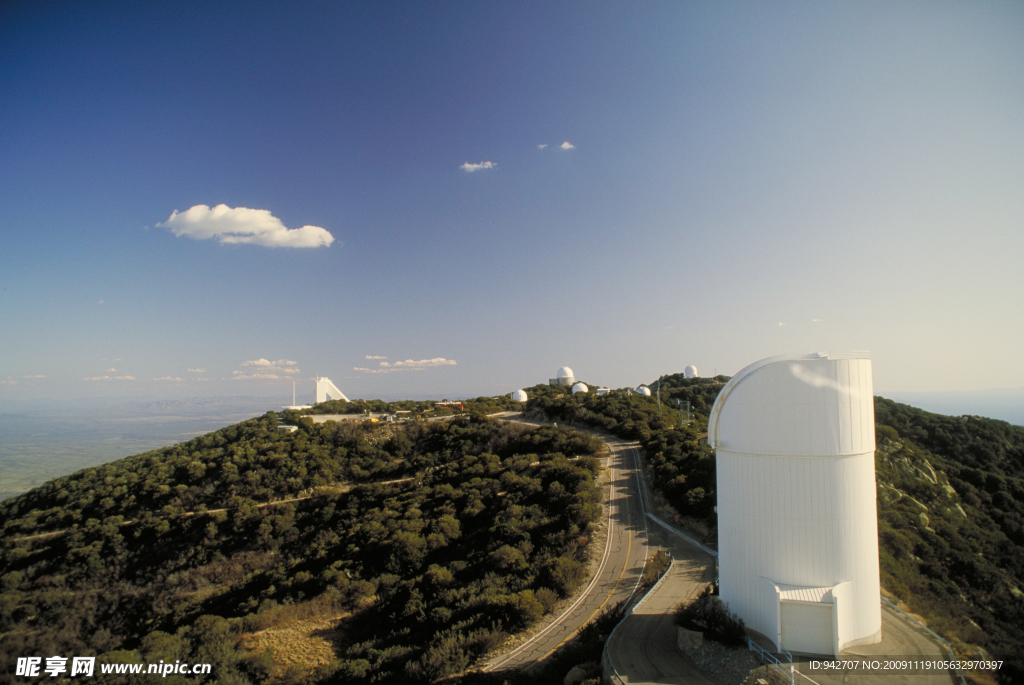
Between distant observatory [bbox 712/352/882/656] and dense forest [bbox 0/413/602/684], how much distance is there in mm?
5874

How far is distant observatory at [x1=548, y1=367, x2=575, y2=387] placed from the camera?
4781 centimetres

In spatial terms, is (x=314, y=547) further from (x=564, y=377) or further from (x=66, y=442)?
(x=66, y=442)

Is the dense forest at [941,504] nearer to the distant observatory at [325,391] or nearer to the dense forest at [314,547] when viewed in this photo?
the dense forest at [314,547]

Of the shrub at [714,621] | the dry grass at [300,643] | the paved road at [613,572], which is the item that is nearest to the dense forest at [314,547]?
the dry grass at [300,643]

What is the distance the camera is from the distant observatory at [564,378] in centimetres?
4781

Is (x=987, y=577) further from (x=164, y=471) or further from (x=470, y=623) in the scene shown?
(x=164, y=471)

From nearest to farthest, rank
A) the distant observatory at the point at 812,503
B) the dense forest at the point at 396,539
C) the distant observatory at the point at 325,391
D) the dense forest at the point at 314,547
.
Answer: 1. the distant observatory at the point at 812,503
2. the dense forest at the point at 396,539
3. the dense forest at the point at 314,547
4. the distant observatory at the point at 325,391

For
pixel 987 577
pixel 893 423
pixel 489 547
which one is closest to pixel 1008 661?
pixel 987 577

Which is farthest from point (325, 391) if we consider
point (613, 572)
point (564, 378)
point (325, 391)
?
point (613, 572)

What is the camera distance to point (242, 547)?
19.4 metres

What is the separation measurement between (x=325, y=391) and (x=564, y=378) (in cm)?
2572

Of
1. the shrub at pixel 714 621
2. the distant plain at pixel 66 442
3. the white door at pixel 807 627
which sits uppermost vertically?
the white door at pixel 807 627

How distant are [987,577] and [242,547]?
2731 centimetres

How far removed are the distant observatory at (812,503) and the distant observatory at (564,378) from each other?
39732 mm
